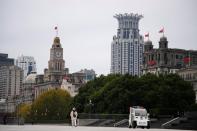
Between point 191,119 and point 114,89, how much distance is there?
152ft

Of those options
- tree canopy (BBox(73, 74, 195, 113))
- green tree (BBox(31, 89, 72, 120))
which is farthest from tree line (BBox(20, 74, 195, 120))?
green tree (BBox(31, 89, 72, 120))

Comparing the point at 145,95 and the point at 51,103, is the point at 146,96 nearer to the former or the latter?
the point at 145,95

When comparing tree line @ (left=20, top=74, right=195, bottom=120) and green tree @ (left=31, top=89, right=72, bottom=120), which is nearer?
tree line @ (left=20, top=74, right=195, bottom=120)

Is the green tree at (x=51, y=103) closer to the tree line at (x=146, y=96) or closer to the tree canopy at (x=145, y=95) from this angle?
the tree line at (x=146, y=96)

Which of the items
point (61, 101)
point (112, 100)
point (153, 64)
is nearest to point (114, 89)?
point (112, 100)

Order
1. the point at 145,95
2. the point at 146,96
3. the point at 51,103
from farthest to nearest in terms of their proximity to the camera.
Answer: the point at 51,103
the point at 145,95
the point at 146,96

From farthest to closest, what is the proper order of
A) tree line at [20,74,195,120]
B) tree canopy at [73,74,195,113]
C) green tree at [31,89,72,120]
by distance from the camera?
green tree at [31,89,72,120], tree canopy at [73,74,195,113], tree line at [20,74,195,120]

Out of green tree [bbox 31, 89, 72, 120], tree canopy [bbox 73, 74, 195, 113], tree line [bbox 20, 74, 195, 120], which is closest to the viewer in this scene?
tree line [bbox 20, 74, 195, 120]

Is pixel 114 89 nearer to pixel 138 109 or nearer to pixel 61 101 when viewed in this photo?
pixel 138 109

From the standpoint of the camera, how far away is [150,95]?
107m

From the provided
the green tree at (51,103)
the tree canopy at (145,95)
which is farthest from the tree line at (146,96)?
the green tree at (51,103)

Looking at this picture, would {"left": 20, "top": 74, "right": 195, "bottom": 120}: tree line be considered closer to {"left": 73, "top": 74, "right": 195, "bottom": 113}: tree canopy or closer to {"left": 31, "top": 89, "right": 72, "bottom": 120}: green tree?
{"left": 73, "top": 74, "right": 195, "bottom": 113}: tree canopy

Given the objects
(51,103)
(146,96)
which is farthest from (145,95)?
(51,103)

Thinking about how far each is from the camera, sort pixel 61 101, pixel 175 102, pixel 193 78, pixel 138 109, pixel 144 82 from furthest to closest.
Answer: pixel 61 101 → pixel 193 78 → pixel 144 82 → pixel 175 102 → pixel 138 109
